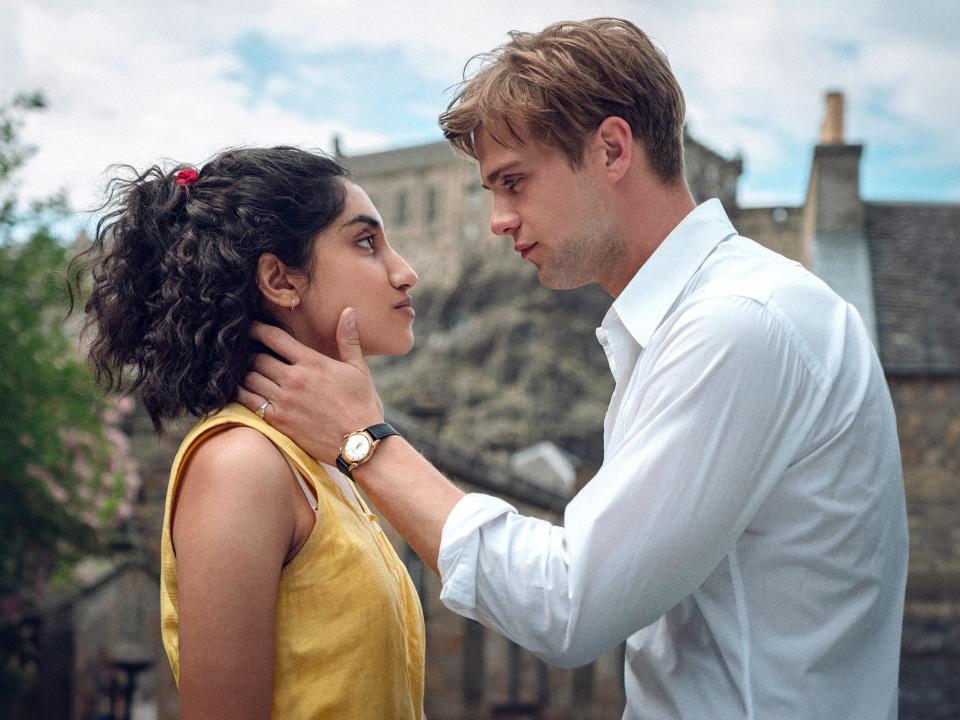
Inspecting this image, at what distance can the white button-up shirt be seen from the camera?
6.52ft

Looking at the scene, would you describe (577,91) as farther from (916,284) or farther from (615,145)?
(916,284)

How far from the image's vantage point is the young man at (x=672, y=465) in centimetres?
200

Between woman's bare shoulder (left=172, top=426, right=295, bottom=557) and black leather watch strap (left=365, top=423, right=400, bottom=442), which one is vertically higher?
black leather watch strap (left=365, top=423, right=400, bottom=442)

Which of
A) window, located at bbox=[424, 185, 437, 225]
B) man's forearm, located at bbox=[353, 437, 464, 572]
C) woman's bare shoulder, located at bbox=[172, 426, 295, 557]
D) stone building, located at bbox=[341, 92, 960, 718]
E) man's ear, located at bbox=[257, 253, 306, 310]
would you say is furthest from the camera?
window, located at bbox=[424, 185, 437, 225]

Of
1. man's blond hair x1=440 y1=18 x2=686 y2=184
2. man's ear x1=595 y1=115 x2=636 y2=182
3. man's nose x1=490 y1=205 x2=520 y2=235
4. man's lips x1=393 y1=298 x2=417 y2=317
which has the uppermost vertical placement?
man's blond hair x1=440 y1=18 x2=686 y2=184

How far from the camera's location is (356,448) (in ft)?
7.70

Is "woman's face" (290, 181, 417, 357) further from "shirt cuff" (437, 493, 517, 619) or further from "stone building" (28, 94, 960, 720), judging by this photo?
"shirt cuff" (437, 493, 517, 619)

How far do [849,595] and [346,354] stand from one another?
1.33 meters

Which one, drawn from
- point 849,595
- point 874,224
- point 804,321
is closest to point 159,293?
point 804,321

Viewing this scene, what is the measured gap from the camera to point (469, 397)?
57562 millimetres

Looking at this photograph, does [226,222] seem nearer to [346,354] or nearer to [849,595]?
[346,354]

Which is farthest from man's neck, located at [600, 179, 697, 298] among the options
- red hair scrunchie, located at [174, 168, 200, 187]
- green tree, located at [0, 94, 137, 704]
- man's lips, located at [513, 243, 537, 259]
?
green tree, located at [0, 94, 137, 704]

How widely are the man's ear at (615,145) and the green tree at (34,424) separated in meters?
8.61

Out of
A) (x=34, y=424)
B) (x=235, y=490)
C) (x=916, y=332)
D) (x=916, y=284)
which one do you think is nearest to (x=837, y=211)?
(x=916, y=284)
